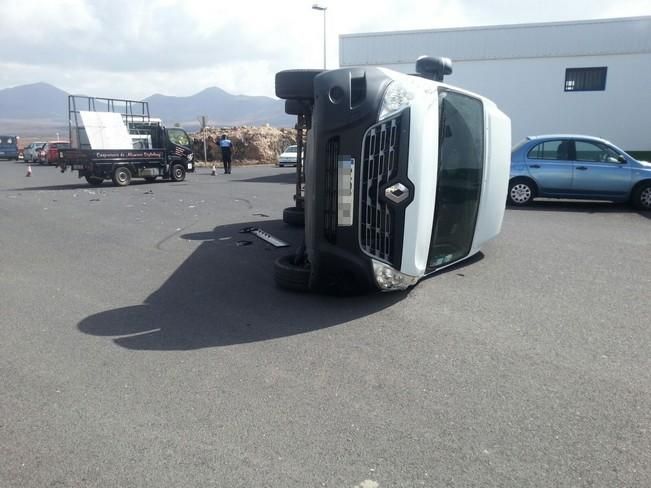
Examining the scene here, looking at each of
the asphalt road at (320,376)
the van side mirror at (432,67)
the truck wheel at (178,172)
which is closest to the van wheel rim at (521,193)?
the asphalt road at (320,376)

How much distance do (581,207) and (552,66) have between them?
16.6 metres

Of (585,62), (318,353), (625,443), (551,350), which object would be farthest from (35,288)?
(585,62)

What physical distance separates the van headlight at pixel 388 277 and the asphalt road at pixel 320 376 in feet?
0.89

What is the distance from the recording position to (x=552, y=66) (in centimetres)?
2559

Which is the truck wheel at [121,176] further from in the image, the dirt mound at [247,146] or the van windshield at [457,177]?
the dirt mound at [247,146]

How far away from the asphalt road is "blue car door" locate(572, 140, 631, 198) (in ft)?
16.0

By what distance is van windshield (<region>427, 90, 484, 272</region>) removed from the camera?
16.4ft

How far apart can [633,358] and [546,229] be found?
571cm

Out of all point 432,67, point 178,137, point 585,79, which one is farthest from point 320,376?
point 585,79

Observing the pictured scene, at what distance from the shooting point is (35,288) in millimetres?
5785

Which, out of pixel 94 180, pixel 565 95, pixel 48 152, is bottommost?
pixel 94 180

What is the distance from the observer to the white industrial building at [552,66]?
25031 millimetres

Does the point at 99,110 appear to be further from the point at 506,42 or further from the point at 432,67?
the point at 506,42

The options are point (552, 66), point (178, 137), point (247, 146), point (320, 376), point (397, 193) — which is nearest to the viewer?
point (320, 376)
